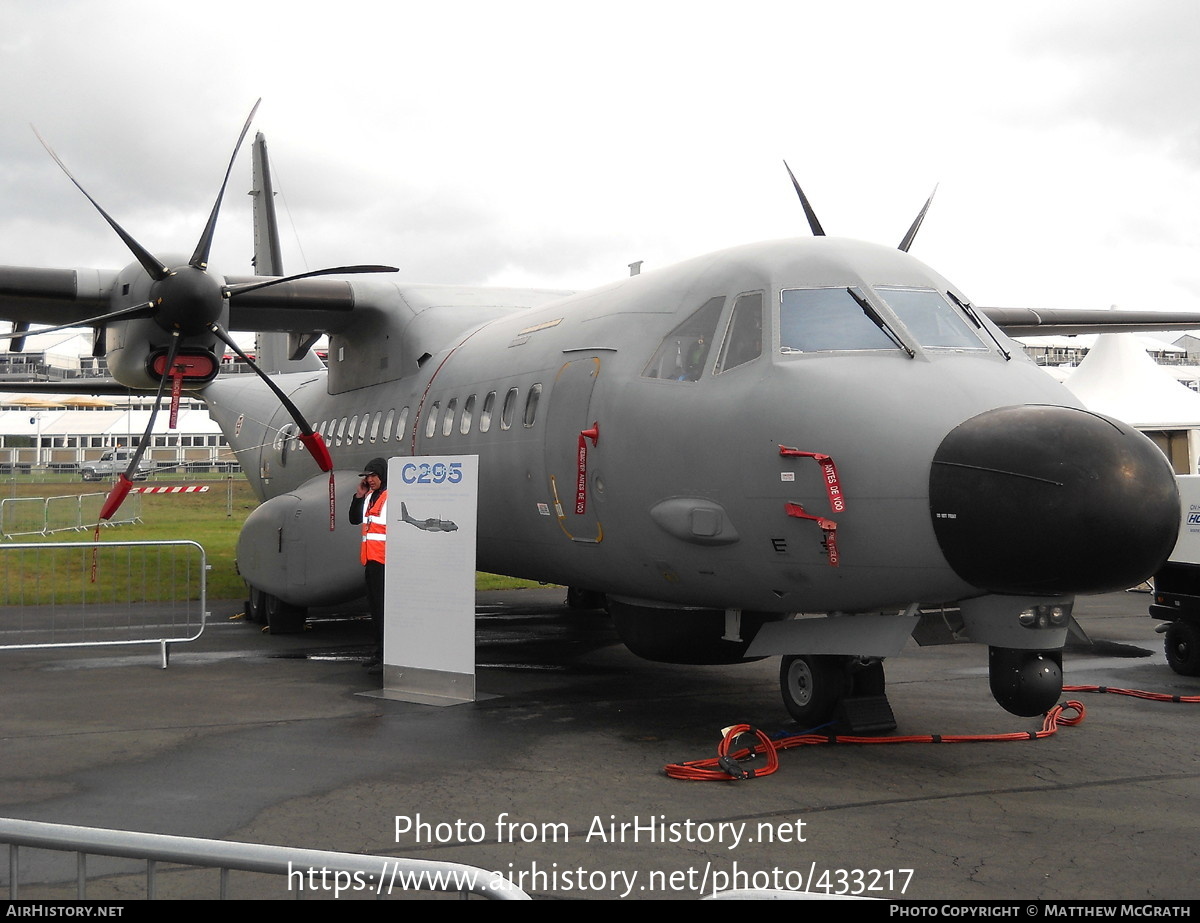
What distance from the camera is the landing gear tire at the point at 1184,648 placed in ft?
33.9

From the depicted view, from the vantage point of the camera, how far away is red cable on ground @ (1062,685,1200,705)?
29.6 feet

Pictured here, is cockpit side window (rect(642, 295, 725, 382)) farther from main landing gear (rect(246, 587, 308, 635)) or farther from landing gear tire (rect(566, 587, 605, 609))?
landing gear tire (rect(566, 587, 605, 609))

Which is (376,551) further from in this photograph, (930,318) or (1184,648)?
(1184,648)

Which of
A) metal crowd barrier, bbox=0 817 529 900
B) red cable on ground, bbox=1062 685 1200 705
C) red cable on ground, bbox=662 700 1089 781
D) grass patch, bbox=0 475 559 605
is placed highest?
metal crowd barrier, bbox=0 817 529 900

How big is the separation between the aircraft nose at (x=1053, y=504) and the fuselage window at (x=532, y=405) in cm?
386

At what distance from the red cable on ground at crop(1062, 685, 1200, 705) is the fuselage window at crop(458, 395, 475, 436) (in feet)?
19.1

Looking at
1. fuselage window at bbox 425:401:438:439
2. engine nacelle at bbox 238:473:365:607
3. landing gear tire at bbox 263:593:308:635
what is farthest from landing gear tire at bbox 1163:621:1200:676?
landing gear tire at bbox 263:593:308:635

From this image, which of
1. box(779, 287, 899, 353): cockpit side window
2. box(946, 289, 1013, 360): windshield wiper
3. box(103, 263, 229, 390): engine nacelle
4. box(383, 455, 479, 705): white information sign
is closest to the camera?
box(779, 287, 899, 353): cockpit side window

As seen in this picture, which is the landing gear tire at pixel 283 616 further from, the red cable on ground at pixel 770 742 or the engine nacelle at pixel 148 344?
the red cable on ground at pixel 770 742

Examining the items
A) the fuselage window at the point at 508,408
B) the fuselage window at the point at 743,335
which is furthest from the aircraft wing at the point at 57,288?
the fuselage window at the point at 743,335

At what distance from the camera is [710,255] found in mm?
8203

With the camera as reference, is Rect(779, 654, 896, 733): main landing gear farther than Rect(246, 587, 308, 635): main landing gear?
No

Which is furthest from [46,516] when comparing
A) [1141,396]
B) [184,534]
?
[1141,396]
